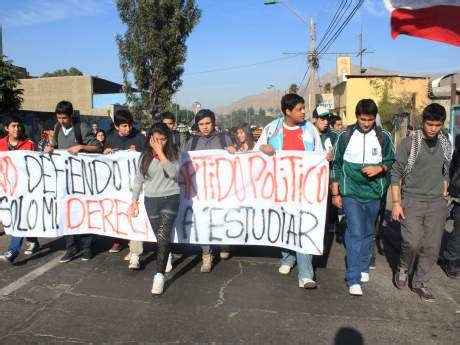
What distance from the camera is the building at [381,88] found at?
30.1 meters

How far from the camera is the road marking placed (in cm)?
457

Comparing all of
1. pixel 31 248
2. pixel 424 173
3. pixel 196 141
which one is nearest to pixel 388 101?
pixel 196 141

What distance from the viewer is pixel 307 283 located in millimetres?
4582

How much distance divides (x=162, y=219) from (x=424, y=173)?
247 cm

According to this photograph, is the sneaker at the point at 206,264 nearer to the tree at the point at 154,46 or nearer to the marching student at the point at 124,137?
the marching student at the point at 124,137

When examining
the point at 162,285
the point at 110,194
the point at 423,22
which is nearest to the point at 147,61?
the point at 110,194

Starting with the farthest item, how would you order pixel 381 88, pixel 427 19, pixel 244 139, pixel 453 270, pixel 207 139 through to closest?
pixel 381 88 → pixel 244 139 → pixel 207 139 → pixel 453 270 → pixel 427 19

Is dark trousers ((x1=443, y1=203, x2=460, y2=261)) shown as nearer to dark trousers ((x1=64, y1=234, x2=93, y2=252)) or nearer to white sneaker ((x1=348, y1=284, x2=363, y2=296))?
white sneaker ((x1=348, y1=284, x2=363, y2=296))

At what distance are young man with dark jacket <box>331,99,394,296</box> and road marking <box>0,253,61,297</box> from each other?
10.7 feet

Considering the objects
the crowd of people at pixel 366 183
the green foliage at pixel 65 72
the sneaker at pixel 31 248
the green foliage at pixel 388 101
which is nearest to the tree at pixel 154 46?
the green foliage at pixel 388 101

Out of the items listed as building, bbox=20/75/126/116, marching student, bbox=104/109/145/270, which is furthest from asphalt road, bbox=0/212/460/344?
building, bbox=20/75/126/116

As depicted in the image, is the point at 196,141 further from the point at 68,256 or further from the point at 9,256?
the point at 9,256

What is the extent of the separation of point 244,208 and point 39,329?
236cm

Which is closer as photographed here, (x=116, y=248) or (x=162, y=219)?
(x=162, y=219)
